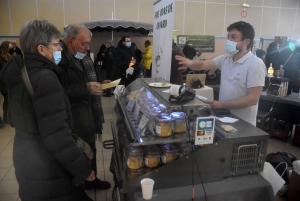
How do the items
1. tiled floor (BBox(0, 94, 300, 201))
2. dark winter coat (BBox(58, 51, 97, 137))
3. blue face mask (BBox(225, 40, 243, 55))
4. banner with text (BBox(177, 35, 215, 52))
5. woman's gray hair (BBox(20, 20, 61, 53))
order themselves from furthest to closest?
1. banner with text (BBox(177, 35, 215, 52))
2. tiled floor (BBox(0, 94, 300, 201))
3. blue face mask (BBox(225, 40, 243, 55))
4. dark winter coat (BBox(58, 51, 97, 137))
5. woman's gray hair (BBox(20, 20, 61, 53))

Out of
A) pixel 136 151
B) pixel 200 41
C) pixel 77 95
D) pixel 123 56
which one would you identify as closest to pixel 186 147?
pixel 136 151

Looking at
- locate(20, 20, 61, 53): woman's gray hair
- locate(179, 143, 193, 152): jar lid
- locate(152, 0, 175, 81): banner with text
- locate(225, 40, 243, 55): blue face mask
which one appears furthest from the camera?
locate(152, 0, 175, 81): banner with text

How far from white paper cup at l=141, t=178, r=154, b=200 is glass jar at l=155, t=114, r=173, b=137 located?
30cm

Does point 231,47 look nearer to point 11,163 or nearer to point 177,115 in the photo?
point 177,115

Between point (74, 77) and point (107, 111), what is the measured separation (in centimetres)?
396

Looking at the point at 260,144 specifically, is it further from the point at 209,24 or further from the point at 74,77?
the point at 209,24

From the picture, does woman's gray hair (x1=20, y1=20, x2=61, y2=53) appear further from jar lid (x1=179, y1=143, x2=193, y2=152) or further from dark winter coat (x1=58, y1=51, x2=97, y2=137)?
jar lid (x1=179, y1=143, x2=193, y2=152)

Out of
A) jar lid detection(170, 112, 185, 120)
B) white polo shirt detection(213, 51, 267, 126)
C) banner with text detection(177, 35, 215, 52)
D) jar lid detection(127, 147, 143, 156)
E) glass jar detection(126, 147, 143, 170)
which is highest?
banner with text detection(177, 35, 215, 52)

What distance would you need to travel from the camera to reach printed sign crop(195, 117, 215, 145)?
1.37 m

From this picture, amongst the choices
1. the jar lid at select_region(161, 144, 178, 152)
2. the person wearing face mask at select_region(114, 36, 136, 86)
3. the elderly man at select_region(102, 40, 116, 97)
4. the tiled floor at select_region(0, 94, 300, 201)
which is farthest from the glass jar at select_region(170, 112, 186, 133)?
the elderly man at select_region(102, 40, 116, 97)

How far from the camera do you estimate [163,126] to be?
4.87 ft

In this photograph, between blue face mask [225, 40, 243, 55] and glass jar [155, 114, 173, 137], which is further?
blue face mask [225, 40, 243, 55]

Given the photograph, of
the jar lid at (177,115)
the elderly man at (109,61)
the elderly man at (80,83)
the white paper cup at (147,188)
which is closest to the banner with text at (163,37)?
the elderly man at (80,83)

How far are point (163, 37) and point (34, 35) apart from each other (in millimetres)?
1469
